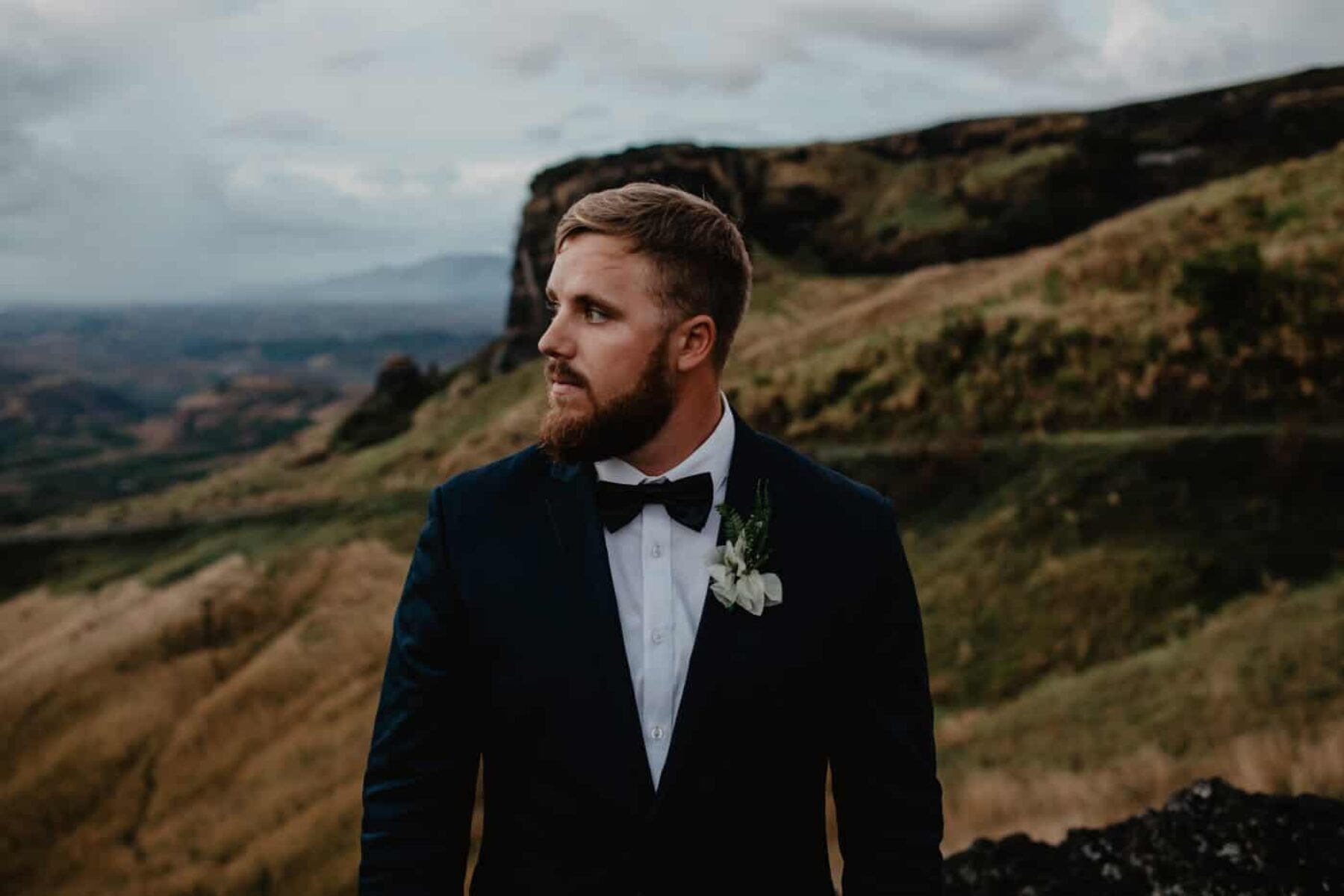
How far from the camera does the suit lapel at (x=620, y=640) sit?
226cm

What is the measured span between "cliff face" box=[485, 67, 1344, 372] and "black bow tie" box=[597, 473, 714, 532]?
138 feet

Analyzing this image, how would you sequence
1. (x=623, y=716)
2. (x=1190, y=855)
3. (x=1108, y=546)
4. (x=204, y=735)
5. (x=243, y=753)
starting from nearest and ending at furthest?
(x=623, y=716) → (x=1190, y=855) → (x=1108, y=546) → (x=243, y=753) → (x=204, y=735)

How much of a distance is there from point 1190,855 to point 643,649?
3.22m

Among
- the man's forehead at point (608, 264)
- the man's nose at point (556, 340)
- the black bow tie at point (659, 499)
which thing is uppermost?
the man's forehead at point (608, 264)

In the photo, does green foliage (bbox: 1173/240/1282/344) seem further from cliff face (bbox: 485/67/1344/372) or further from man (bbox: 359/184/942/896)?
cliff face (bbox: 485/67/1344/372)

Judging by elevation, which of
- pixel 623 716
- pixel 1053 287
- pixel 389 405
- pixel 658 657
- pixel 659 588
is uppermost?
pixel 1053 287

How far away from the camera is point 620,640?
229cm

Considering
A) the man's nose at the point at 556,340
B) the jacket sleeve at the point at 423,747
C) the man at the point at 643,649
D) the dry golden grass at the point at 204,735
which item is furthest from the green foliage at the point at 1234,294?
the jacket sleeve at the point at 423,747

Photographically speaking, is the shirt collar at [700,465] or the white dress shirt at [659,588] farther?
the shirt collar at [700,465]

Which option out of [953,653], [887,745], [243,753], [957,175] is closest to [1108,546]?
[953,653]

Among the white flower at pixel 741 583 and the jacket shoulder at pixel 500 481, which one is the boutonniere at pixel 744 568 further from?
the jacket shoulder at pixel 500 481

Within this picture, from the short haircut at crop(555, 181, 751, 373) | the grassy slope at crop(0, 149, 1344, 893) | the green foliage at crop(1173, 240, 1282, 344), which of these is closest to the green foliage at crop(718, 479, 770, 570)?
the short haircut at crop(555, 181, 751, 373)

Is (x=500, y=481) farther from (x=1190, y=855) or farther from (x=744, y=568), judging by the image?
(x=1190, y=855)

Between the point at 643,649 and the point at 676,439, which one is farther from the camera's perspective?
the point at 676,439
